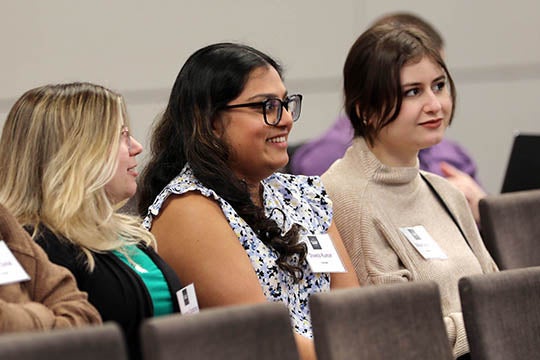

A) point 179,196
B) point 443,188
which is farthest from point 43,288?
point 443,188

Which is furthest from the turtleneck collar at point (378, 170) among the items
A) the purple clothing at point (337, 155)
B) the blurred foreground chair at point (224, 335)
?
the blurred foreground chair at point (224, 335)

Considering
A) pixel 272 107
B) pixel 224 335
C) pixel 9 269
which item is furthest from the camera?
pixel 272 107

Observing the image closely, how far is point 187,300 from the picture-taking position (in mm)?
2418

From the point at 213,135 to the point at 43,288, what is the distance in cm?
72

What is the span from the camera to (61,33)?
441 centimetres

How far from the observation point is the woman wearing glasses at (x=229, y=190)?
Result: 2.52 meters

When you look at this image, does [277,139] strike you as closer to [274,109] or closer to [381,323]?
[274,109]

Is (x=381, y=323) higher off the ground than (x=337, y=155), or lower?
higher

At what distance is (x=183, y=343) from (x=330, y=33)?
11.6 ft

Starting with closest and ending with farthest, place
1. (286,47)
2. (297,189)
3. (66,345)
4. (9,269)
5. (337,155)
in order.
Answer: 1. (66,345)
2. (9,269)
3. (297,189)
4. (337,155)
5. (286,47)

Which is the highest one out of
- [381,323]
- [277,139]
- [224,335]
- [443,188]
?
[277,139]

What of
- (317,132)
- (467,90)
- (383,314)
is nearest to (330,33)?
(317,132)

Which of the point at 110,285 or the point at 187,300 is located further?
the point at 187,300

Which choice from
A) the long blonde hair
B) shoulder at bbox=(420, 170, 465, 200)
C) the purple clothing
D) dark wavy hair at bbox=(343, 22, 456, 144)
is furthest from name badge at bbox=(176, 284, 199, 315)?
the purple clothing
